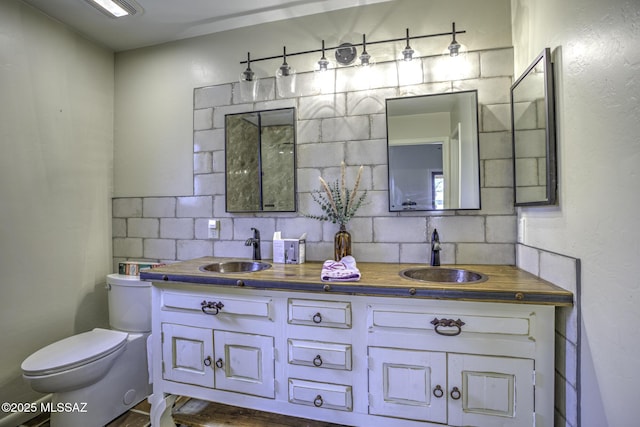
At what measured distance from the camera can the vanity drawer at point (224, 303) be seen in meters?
1.37

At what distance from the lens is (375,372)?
124 centimetres

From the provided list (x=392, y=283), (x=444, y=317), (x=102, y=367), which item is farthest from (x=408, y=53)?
(x=102, y=367)

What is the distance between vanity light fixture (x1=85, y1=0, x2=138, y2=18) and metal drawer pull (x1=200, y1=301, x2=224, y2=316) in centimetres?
192

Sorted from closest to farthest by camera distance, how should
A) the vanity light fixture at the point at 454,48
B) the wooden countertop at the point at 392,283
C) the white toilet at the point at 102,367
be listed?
the wooden countertop at the point at 392,283, the white toilet at the point at 102,367, the vanity light fixture at the point at 454,48

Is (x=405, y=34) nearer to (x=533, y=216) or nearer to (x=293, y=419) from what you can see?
(x=533, y=216)

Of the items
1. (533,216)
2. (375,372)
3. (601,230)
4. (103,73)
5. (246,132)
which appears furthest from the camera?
(103,73)

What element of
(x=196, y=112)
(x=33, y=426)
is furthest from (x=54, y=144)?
(x=33, y=426)

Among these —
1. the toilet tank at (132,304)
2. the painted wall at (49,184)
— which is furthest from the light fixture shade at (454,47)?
the painted wall at (49,184)

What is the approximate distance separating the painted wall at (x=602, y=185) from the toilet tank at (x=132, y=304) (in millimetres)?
2337

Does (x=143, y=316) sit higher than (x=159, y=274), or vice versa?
(x=159, y=274)

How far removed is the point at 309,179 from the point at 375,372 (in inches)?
47.5

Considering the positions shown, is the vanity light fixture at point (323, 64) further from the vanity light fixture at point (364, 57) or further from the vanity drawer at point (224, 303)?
the vanity drawer at point (224, 303)

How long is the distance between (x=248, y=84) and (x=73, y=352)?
6.38 feet

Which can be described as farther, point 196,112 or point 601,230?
point 196,112
